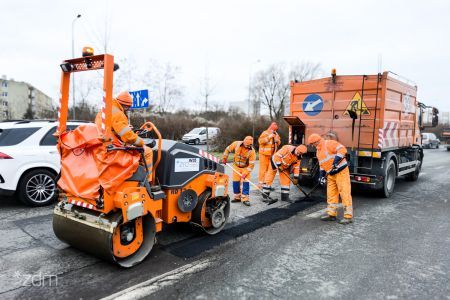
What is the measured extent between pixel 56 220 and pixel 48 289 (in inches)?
40.0

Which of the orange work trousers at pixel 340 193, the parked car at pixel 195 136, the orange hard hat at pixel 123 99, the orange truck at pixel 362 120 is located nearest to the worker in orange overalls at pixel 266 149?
the orange truck at pixel 362 120

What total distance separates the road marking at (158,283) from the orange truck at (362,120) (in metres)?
5.01

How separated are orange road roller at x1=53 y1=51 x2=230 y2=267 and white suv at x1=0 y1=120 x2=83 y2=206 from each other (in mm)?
2330

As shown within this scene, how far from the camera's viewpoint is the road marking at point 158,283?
3027mm

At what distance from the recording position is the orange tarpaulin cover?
3393 millimetres

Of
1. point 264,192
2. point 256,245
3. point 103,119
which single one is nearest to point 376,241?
point 256,245

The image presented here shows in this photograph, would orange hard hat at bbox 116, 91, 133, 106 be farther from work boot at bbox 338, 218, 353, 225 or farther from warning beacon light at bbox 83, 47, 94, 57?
work boot at bbox 338, 218, 353, 225

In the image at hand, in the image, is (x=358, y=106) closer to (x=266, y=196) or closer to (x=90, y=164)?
(x=266, y=196)

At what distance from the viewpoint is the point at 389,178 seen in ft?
25.9

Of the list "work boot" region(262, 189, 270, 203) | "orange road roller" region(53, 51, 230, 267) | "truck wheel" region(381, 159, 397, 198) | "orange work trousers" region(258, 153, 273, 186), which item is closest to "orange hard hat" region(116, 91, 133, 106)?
"orange road roller" region(53, 51, 230, 267)

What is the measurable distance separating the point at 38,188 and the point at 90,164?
325 cm

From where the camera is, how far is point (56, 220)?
3.96 meters

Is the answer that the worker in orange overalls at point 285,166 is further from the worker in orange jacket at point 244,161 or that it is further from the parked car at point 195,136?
the parked car at point 195,136

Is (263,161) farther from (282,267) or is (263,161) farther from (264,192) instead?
(282,267)
